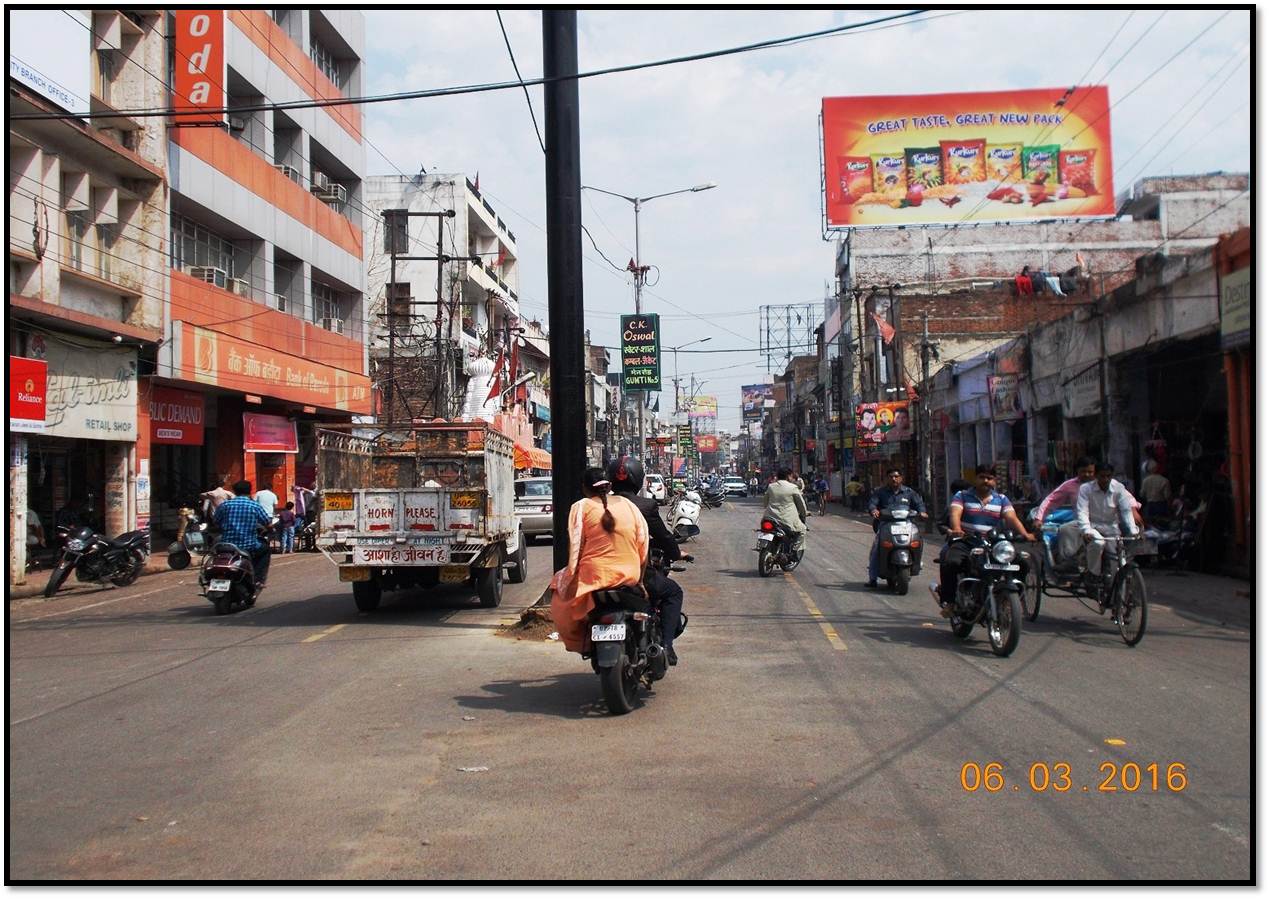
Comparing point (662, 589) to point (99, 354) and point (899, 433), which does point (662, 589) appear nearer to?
point (99, 354)

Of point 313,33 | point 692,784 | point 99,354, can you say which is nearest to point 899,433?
point 313,33

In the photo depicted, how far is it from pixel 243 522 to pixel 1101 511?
11.5 m

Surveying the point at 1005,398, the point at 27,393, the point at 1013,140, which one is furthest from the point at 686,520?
the point at 27,393

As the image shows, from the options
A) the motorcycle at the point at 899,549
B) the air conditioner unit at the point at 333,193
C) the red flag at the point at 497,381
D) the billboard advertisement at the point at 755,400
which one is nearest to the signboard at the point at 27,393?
the motorcycle at the point at 899,549

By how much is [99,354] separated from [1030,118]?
61.5ft

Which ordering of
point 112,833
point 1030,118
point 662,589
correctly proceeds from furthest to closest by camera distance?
point 662,589, point 112,833, point 1030,118

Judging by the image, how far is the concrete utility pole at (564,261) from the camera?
8.53 metres

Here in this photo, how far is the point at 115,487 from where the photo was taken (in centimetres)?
1942

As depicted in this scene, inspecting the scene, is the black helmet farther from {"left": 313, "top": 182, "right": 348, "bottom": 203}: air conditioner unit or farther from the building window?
{"left": 313, "top": 182, "right": 348, "bottom": 203}: air conditioner unit

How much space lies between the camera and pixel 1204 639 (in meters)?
2.00

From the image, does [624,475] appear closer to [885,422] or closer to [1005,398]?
[1005,398]

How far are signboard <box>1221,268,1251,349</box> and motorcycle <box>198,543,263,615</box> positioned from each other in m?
11.7

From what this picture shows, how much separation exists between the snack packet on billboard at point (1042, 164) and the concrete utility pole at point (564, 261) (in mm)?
4112
